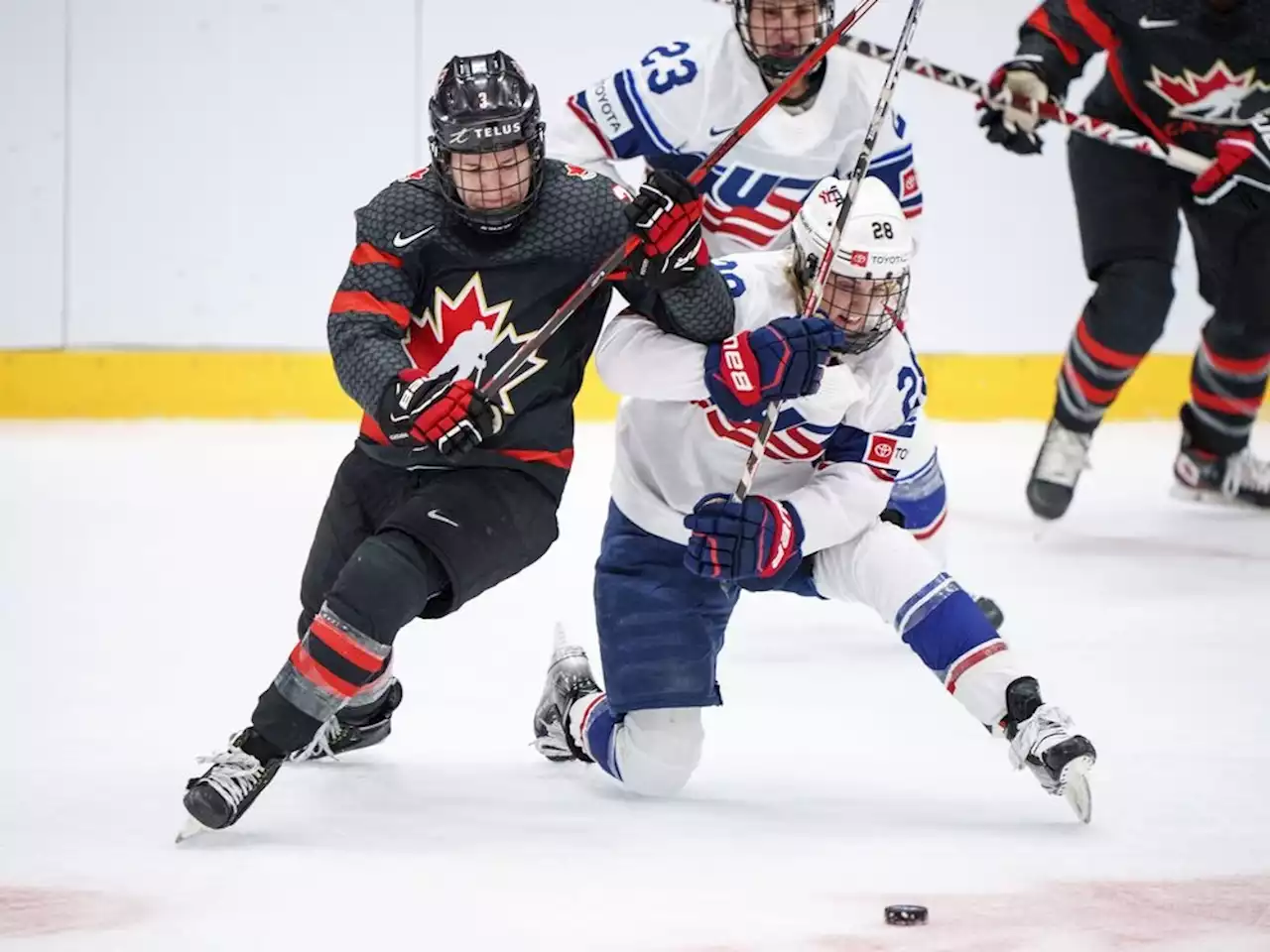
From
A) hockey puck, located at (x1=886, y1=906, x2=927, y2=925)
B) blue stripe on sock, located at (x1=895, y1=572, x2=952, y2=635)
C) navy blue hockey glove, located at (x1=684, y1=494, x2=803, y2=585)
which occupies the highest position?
navy blue hockey glove, located at (x1=684, y1=494, x2=803, y2=585)

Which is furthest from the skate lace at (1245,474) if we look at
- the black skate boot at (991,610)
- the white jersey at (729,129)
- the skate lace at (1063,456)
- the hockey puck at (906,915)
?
the hockey puck at (906,915)

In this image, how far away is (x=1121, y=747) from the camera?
117 inches

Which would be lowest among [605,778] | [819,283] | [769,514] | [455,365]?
[605,778]

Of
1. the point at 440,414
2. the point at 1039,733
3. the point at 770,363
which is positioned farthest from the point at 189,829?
the point at 1039,733

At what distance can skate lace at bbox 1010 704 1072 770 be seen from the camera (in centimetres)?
246

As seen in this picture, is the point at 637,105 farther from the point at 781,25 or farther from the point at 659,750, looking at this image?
the point at 659,750

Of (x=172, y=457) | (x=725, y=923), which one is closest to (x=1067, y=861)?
(x=725, y=923)

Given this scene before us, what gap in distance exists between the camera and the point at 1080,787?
8.23ft

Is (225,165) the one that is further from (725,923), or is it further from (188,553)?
(725,923)

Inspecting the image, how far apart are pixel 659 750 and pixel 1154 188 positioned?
2.51 m

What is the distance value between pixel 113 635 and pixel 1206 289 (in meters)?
2.82

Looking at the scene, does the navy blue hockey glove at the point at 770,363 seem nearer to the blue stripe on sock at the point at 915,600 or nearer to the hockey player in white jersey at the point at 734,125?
the blue stripe on sock at the point at 915,600

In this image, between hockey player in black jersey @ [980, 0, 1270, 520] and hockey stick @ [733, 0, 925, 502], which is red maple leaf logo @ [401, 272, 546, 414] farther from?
hockey player in black jersey @ [980, 0, 1270, 520]

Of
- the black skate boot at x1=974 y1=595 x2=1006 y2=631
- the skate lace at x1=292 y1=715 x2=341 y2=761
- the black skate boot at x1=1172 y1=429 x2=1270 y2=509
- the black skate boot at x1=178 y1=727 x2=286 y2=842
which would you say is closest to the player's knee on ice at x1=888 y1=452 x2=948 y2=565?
the black skate boot at x1=974 y1=595 x2=1006 y2=631
